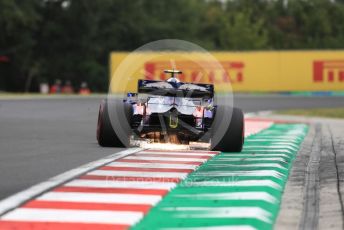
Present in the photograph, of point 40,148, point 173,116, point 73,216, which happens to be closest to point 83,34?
point 40,148

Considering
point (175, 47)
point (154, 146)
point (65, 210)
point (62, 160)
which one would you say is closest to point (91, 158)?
point (62, 160)

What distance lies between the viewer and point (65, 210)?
7.45m

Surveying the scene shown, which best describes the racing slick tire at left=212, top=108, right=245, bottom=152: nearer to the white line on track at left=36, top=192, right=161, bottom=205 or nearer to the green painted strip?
the green painted strip

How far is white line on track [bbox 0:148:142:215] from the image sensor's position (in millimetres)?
7698

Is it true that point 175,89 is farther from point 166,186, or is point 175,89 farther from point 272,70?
point 272,70

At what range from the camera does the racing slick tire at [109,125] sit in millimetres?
13062

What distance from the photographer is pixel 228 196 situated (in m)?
8.33

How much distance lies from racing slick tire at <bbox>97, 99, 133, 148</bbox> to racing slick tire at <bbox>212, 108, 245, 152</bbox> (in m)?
1.62

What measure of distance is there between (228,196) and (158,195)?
78 cm

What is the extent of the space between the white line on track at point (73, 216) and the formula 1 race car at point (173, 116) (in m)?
5.42

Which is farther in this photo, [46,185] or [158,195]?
[46,185]

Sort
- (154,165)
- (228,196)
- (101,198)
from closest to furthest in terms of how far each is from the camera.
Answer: (101,198) < (228,196) < (154,165)

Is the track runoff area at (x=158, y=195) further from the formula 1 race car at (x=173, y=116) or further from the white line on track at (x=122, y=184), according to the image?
the formula 1 race car at (x=173, y=116)

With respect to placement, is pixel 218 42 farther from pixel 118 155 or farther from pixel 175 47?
pixel 118 155
